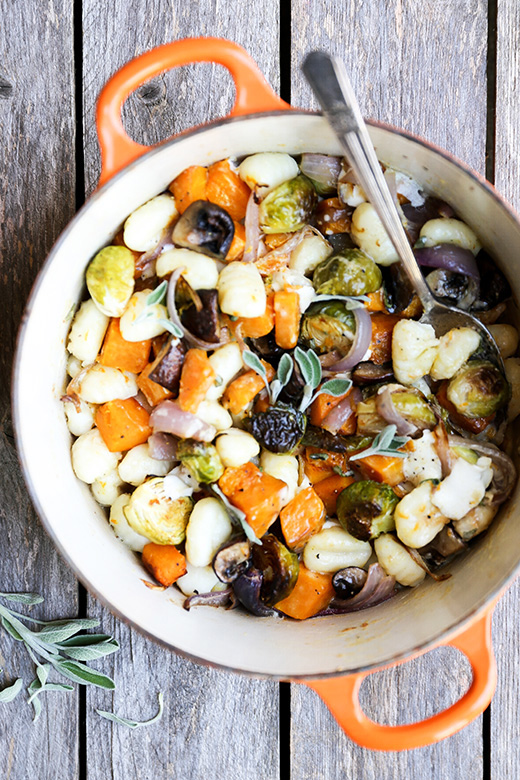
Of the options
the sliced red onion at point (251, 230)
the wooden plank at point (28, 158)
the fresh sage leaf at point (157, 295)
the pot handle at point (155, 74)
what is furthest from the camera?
the wooden plank at point (28, 158)

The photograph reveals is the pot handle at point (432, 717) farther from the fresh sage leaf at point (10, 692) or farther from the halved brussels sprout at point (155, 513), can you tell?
the fresh sage leaf at point (10, 692)

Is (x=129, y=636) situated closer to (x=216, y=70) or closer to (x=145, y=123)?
(x=145, y=123)

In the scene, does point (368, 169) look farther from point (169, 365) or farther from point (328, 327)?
point (169, 365)

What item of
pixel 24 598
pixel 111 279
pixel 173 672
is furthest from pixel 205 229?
pixel 173 672

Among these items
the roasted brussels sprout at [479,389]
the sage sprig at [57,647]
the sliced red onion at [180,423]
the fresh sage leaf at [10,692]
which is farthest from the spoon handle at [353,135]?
the fresh sage leaf at [10,692]

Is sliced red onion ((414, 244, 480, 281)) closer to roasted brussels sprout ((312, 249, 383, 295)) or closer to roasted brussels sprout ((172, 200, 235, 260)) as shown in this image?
roasted brussels sprout ((312, 249, 383, 295))

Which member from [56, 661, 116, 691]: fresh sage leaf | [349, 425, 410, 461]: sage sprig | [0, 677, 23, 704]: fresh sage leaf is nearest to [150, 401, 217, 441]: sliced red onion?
[349, 425, 410, 461]: sage sprig
